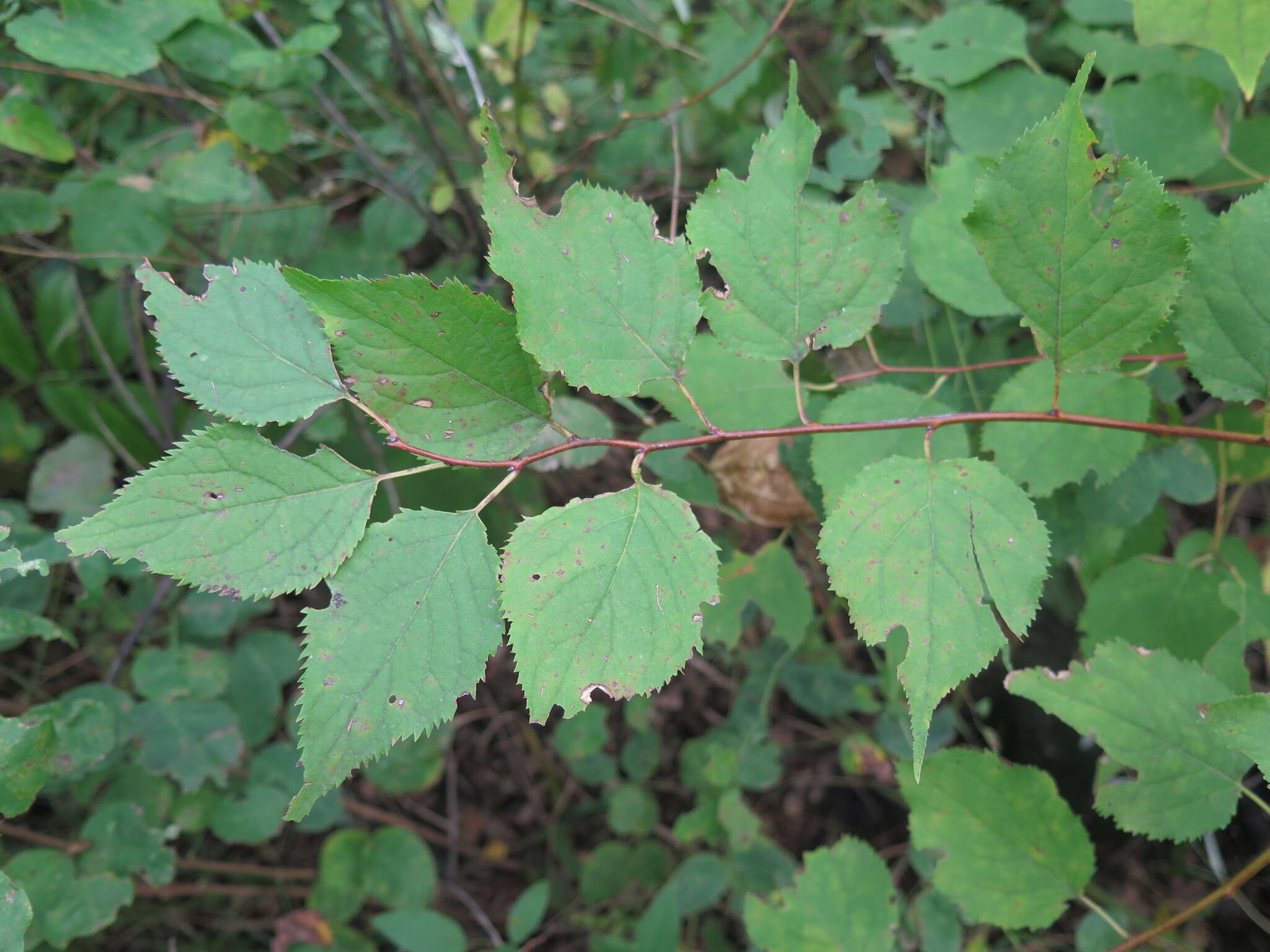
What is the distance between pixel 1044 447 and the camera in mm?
1084

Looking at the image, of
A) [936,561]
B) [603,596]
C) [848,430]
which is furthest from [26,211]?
[936,561]

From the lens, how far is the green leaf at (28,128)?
53.0 inches

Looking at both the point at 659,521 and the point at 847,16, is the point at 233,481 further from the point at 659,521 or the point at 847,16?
the point at 847,16

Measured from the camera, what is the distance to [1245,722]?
2.56 ft

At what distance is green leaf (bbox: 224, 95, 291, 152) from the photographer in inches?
58.2

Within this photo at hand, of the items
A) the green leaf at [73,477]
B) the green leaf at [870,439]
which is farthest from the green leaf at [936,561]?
the green leaf at [73,477]

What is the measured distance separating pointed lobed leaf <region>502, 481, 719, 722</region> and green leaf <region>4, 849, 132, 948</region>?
1067 mm

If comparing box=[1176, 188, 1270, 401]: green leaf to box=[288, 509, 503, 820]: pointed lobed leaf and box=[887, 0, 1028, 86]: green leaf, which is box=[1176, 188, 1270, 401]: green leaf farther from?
box=[288, 509, 503, 820]: pointed lobed leaf

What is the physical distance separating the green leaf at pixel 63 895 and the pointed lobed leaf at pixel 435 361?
109cm

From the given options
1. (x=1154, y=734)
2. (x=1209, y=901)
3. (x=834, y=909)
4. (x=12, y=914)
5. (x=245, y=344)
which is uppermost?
(x=245, y=344)

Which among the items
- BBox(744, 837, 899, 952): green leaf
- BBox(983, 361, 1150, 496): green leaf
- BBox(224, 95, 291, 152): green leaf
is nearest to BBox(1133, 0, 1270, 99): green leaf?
BBox(983, 361, 1150, 496): green leaf

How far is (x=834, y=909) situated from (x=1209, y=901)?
21.3 inches

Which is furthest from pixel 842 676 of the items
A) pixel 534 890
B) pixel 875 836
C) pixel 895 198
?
pixel 895 198

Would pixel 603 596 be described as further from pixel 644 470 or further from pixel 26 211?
pixel 26 211
